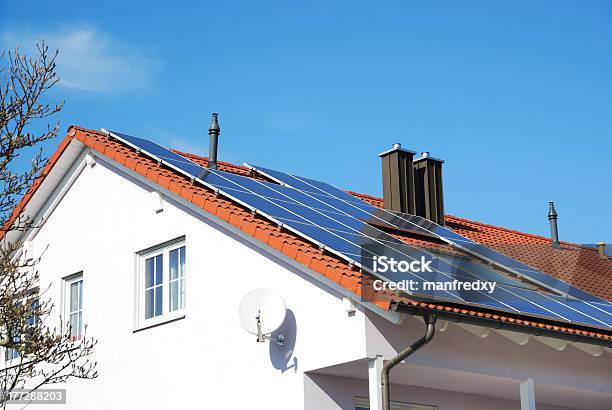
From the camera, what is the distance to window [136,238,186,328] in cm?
1620

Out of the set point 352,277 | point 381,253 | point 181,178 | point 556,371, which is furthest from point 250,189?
point 556,371

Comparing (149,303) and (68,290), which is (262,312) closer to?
(149,303)

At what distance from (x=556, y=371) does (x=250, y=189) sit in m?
5.65

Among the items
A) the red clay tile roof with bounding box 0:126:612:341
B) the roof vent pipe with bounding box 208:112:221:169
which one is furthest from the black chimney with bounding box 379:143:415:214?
the roof vent pipe with bounding box 208:112:221:169

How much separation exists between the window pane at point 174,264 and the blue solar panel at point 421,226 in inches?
113

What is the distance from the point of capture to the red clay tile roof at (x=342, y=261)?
1262 centimetres

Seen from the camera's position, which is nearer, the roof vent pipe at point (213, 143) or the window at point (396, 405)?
the window at point (396, 405)

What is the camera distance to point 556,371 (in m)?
15.4

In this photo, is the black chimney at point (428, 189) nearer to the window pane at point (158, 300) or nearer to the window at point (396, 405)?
the window at point (396, 405)

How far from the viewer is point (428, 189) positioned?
19750 millimetres

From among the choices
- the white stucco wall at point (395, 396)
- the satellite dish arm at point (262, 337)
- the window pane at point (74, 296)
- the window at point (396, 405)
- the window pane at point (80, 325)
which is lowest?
the window at point (396, 405)

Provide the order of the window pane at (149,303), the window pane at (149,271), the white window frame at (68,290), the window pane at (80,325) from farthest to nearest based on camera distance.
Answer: the white window frame at (68,290), the window pane at (80,325), the window pane at (149,271), the window pane at (149,303)

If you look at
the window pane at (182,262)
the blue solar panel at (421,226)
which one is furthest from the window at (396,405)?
the window pane at (182,262)

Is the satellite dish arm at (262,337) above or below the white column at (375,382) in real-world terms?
above
